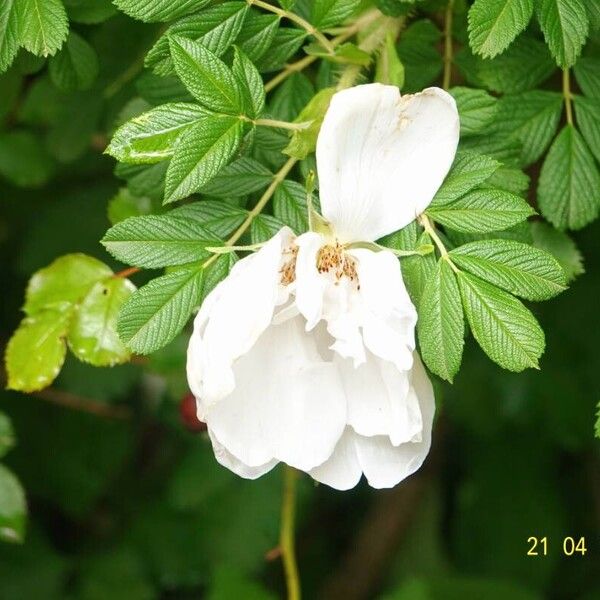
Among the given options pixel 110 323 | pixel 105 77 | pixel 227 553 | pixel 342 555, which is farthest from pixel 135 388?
pixel 110 323

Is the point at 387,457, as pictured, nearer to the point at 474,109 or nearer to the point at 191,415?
the point at 474,109

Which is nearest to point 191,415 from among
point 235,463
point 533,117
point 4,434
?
point 4,434

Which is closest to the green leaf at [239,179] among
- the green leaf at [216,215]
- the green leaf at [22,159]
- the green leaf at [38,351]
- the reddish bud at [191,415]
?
the green leaf at [216,215]

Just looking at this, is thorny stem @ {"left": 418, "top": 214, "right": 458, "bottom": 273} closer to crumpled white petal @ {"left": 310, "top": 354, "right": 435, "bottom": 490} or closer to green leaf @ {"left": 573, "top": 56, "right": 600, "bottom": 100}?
crumpled white petal @ {"left": 310, "top": 354, "right": 435, "bottom": 490}

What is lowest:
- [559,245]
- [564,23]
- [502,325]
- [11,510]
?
[11,510]

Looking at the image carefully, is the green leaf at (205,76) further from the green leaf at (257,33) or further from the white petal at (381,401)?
the white petal at (381,401)

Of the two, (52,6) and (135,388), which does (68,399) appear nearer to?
(135,388)

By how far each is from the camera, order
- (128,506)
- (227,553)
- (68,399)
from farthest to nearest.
Answer: 1. (128,506)
2. (227,553)
3. (68,399)
